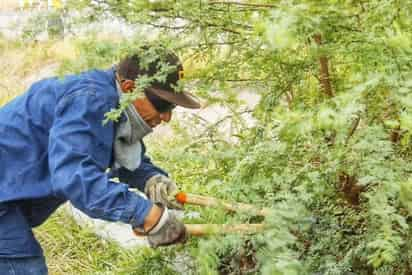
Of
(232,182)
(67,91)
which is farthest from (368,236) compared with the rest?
(67,91)

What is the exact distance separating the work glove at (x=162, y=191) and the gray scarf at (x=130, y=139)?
0.13 m

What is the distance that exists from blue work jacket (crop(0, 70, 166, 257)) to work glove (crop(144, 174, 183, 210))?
0.25 metres

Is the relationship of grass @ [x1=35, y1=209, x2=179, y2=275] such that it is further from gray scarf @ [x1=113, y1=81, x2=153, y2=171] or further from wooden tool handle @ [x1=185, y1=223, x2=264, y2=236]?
wooden tool handle @ [x1=185, y1=223, x2=264, y2=236]

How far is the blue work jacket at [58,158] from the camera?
221 centimetres

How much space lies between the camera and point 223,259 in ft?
8.25

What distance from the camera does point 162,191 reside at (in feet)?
8.86

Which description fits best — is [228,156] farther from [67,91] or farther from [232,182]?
[67,91]

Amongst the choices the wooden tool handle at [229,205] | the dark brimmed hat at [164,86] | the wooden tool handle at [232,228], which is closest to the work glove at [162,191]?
the wooden tool handle at [229,205]

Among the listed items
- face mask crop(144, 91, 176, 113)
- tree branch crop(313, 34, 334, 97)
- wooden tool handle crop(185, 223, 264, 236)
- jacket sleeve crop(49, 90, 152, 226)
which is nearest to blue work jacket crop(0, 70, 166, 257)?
jacket sleeve crop(49, 90, 152, 226)

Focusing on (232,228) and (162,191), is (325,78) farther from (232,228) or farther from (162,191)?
(162,191)

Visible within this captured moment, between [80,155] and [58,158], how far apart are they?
71 millimetres

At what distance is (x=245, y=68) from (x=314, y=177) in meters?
0.55

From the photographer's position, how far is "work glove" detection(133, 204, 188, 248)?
7.43ft

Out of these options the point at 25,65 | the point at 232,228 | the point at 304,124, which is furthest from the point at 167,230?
the point at 25,65
